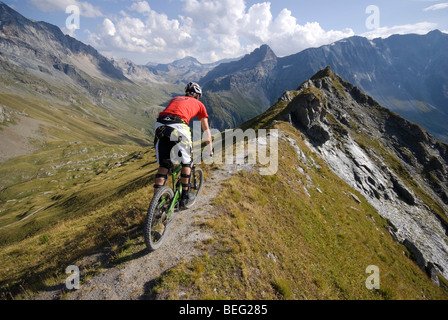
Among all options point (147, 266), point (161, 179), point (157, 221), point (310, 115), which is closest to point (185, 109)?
point (161, 179)

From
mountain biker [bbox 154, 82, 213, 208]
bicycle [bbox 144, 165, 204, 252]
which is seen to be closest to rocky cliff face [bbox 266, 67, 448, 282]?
bicycle [bbox 144, 165, 204, 252]

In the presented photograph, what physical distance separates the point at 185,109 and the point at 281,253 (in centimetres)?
852

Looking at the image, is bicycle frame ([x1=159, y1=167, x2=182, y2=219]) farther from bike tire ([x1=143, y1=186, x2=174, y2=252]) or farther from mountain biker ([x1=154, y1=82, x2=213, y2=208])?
mountain biker ([x1=154, y1=82, x2=213, y2=208])

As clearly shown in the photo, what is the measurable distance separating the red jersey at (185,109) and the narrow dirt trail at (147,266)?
16.5 ft

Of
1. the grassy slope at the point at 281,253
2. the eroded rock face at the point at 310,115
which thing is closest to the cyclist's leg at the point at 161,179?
the grassy slope at the point at 281,253

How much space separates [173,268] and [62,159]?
24120cm

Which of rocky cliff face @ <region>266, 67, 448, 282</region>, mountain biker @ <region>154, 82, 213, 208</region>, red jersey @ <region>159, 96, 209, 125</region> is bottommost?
rocky cliff face @ <region>266, 67, 448, 282</region>

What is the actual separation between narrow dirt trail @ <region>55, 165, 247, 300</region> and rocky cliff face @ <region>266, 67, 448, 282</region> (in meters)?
34.1

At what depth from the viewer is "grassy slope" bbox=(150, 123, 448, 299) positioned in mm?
7371

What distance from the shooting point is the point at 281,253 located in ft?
34.5

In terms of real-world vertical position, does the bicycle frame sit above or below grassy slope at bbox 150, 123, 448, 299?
above

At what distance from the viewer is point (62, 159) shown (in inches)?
7662

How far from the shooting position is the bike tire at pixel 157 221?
282 inches
